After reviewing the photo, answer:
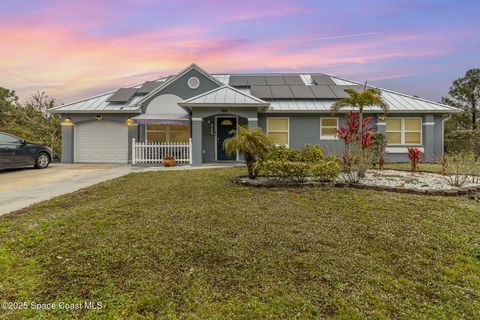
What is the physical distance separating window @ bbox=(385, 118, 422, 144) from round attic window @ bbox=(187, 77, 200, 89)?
36.2ft

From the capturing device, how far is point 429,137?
14781 mm

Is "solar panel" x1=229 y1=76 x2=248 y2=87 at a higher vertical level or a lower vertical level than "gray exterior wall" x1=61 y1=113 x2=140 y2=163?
higher

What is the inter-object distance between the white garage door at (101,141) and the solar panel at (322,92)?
449 inches

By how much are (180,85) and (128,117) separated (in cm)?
351

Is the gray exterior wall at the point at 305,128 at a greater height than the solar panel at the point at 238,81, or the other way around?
the solar panel at the point at 238,81

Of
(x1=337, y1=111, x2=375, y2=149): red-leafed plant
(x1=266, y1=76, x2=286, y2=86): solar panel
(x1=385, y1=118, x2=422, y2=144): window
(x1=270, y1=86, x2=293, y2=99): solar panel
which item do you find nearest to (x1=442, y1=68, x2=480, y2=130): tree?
(x1=385, y1=118, x2=422, y2=144): window

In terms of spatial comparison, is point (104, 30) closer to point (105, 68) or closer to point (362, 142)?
point (105, 68)

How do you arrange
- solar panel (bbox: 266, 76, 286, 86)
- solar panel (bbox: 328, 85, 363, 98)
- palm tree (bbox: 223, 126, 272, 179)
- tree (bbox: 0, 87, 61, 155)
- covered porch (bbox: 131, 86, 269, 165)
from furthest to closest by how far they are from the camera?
tree (bbox: 0, 87, 61, 155) → solar panel (bbox: 266, 76, 286, 86) → solar panel (bbox: 328, 85, 363, 98) → covered porch (bbox: 131, 86, 269, 165) → palm tree (bbox: 223, 126, 272, 179)

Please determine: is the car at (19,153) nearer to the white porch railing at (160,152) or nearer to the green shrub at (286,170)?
the white porch railing at (160,152)

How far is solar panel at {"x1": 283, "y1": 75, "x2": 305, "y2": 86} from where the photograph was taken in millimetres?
17875

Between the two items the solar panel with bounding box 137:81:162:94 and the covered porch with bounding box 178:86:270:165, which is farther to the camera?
the solar panel with bounding box 137:81:162:94

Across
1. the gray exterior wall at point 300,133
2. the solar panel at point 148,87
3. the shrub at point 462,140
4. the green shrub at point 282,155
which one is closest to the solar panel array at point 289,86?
the gray exterior wall at point 300,133

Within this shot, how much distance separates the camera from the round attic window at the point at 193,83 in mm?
14922

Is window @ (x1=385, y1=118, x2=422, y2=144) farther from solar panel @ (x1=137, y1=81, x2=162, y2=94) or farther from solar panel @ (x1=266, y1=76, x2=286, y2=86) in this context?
solar panel @ (x1=137, y1=81, x2=162, y2=94)
